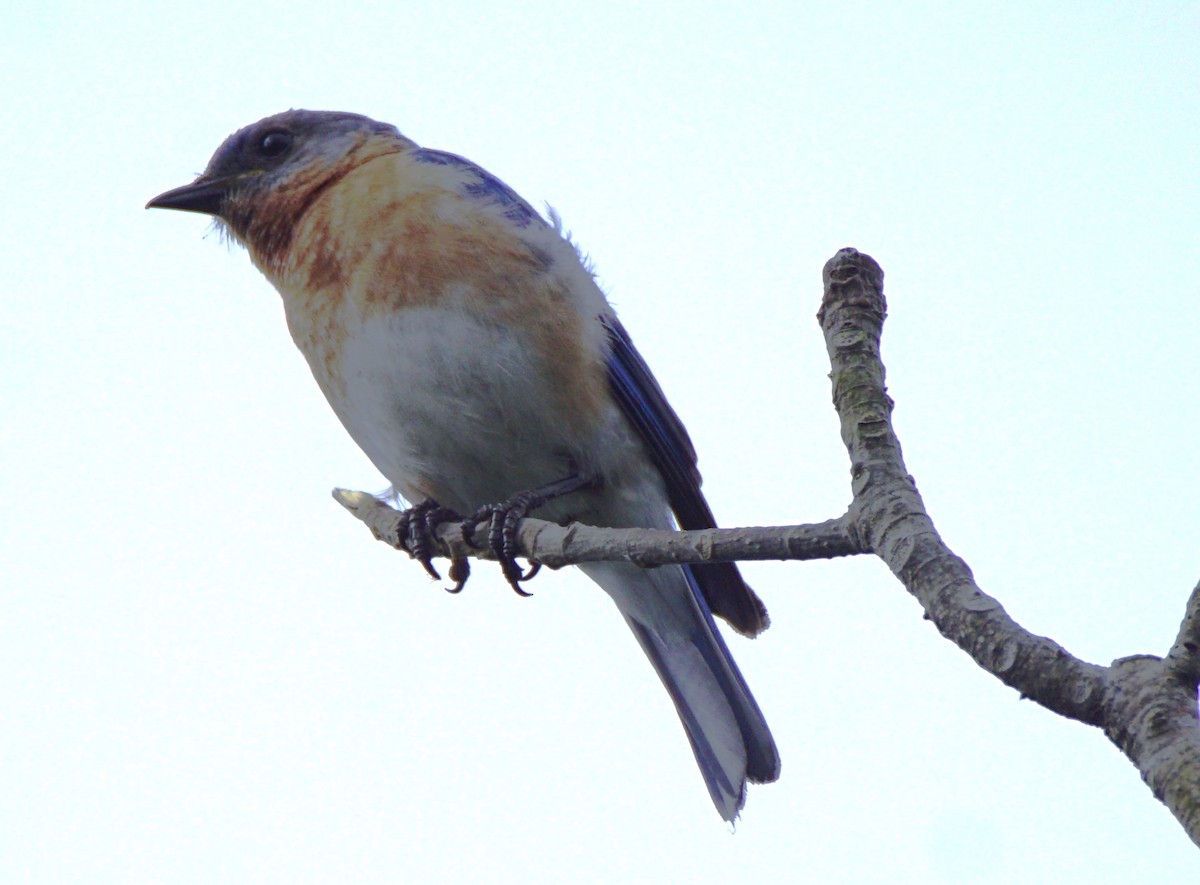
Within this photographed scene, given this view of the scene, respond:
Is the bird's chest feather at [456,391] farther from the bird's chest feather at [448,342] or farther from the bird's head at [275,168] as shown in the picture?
the bird's head at [275,168]

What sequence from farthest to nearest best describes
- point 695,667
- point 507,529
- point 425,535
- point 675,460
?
point 695,667
point 675,460
point 425,535
point 507,529

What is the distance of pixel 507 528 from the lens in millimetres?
4707

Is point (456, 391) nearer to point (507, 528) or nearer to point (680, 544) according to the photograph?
point (507, 528)

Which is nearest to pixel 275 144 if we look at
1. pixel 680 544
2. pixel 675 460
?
pixel 675 460

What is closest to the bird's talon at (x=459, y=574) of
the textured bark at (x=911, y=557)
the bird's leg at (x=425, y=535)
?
the bird's leg at (x=425, y=535)

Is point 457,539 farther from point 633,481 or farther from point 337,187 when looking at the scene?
point 337,187

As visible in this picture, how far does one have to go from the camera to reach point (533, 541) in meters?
3.96

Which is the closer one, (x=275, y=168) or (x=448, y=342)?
(x=448, y=342)

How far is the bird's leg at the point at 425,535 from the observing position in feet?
17.1

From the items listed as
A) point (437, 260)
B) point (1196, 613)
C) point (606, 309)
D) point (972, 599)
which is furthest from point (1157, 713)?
point (606, 309)

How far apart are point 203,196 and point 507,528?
8.45ft

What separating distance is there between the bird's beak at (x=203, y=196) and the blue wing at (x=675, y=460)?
1.95 m

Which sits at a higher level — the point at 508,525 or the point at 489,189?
the point at 489,189

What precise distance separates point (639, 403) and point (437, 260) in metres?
1.05
